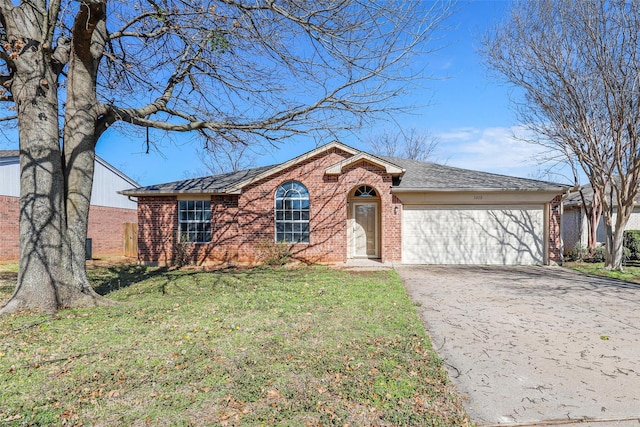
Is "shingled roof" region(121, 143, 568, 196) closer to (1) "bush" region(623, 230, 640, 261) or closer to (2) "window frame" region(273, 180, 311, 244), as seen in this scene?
(2) "window frame" region(273, 180, 311, 244)

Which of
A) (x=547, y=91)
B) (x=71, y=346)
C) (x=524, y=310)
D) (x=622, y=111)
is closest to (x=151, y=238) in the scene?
(x=71, y=346)

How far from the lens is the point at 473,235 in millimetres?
13469

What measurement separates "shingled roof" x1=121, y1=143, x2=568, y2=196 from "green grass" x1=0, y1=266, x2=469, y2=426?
6887mm

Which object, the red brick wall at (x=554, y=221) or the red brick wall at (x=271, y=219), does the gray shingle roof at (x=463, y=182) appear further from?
the red brick wall at (x=271, y=219)

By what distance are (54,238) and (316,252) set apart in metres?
8.55

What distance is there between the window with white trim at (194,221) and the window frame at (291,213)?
2.71m

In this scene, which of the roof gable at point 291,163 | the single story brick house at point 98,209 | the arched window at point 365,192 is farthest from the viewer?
the single story brick house at point 98,209

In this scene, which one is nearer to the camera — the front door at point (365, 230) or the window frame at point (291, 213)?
the window frame at point (291, 213)

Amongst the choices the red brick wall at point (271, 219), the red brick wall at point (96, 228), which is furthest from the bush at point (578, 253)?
the red brick wall at point (96, 228)

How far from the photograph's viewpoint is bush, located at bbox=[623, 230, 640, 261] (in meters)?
15.4

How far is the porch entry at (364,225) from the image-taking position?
14.6 metres

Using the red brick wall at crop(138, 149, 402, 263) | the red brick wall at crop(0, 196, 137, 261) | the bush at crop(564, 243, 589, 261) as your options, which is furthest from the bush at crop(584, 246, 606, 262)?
the red brick wall at crop(0, 196, 137, 261)

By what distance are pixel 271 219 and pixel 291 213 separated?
0.79m

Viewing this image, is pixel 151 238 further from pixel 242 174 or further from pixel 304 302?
pixel 304 302
